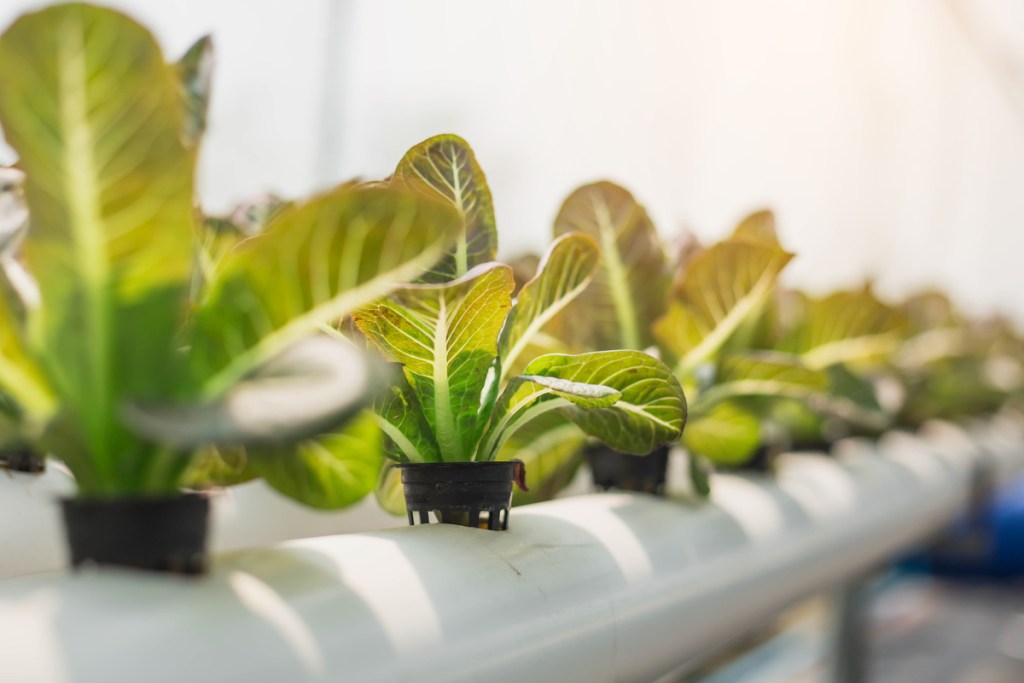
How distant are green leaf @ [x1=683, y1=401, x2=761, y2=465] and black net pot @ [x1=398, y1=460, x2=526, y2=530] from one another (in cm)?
33

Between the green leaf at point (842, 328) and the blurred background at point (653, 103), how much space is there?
90 millimetres

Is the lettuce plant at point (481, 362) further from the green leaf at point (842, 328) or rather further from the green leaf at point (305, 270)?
the green leaf at point (842, 328)

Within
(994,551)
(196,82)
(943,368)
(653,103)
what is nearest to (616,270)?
(196,82)

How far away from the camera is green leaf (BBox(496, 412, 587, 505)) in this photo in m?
0.65

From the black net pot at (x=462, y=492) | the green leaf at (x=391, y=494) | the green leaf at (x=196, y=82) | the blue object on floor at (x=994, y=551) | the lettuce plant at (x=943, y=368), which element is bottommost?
the blue object on floor at (x=994, y=551)

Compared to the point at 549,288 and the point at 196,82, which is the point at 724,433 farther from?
the point at 196,82

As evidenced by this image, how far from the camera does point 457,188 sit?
0.51m

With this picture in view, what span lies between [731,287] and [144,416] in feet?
1.74

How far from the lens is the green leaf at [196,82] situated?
1.59ft

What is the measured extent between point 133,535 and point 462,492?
0.61ft

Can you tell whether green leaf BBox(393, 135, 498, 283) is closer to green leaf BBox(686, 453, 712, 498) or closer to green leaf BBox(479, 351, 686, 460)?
green leaf BBox(479, 351, 686, 460)

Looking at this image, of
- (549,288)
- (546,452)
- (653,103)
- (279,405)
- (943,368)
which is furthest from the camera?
(653,103)

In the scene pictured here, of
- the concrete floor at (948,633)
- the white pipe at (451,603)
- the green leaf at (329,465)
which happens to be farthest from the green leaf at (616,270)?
the concrete floor at (948,633)

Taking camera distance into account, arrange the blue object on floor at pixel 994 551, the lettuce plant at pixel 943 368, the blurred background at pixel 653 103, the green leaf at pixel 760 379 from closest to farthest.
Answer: the green leaf at pixel 760 379 → the blurred background at pixel 653 103 → the lettuce plant at pixel 943 368 → the blue object on floor at pixel 994 551
